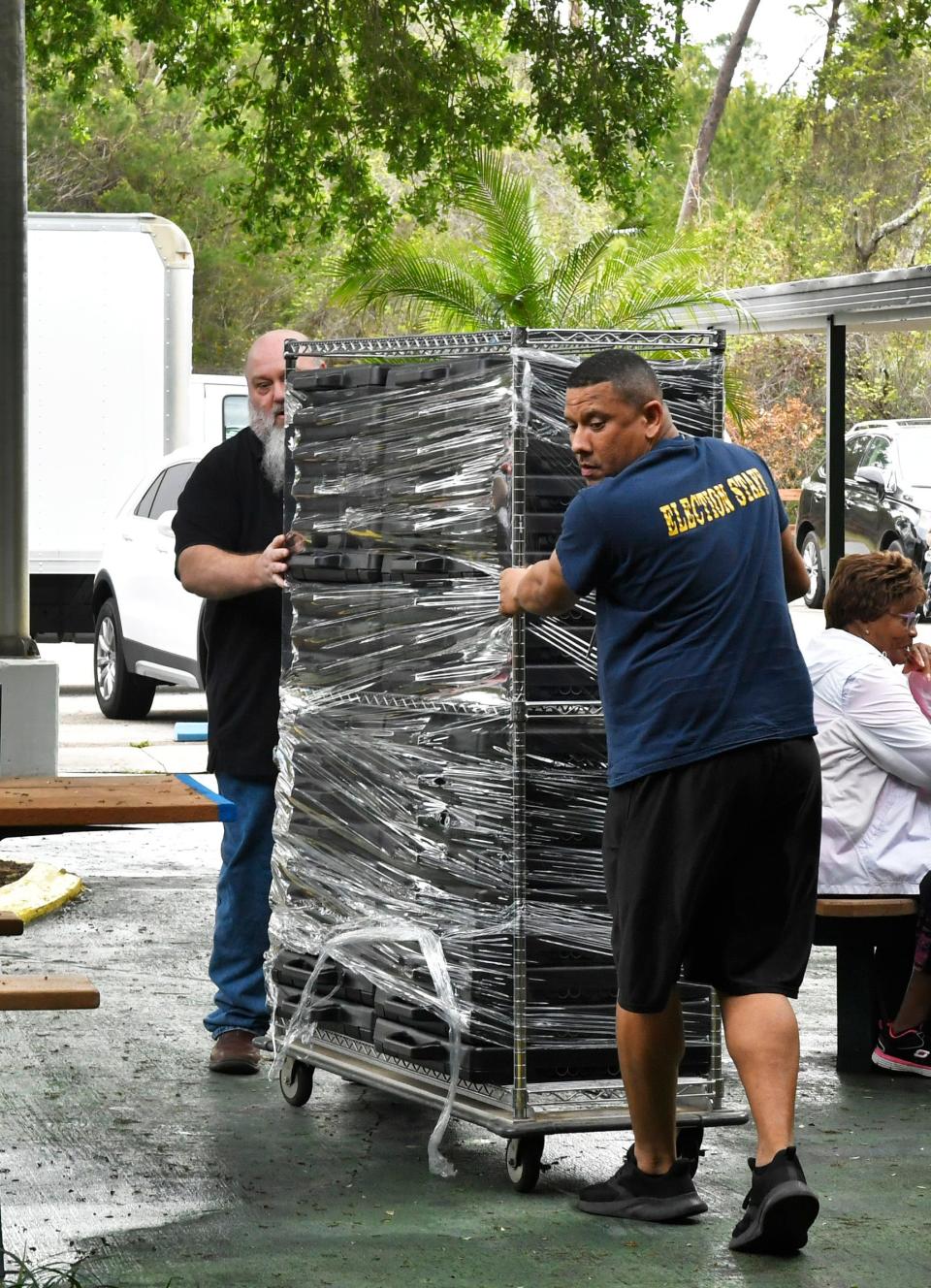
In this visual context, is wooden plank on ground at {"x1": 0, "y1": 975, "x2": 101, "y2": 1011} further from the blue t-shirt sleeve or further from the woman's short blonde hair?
the woman's short blonde hair

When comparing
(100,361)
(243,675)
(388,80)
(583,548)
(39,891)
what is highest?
(388,80)

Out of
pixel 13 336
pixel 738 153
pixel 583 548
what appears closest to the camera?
pixel 583 548

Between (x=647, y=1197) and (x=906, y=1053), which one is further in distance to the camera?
(x=906, y=1053)

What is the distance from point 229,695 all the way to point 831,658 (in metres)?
1.68

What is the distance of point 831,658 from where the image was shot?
18.1 ft

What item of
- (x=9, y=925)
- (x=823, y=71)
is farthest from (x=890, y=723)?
(x=823, y=71)

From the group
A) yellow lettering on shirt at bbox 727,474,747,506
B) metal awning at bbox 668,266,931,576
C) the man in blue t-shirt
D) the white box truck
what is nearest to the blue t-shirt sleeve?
the man in blue t-shirt

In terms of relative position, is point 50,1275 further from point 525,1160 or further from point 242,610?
point 242,610

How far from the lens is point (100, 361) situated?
1650cm

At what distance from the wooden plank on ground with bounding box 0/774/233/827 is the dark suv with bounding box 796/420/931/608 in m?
12.2

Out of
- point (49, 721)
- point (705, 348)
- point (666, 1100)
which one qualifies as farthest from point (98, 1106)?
point (49, 721)

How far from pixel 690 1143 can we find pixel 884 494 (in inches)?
Answer: 493

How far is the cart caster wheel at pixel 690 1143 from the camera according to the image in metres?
4.55

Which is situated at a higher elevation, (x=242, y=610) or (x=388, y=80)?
(x=388, y=80)
